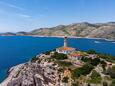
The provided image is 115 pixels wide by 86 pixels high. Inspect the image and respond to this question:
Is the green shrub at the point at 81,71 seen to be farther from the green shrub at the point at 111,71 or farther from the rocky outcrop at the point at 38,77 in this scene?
the rocky outcrop at the point at 38,77

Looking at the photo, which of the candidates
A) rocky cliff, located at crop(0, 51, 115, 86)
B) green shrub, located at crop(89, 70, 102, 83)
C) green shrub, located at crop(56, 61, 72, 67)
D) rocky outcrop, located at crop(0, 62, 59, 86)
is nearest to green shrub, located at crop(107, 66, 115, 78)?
rocky cliff, located at crop(0, 51, 115, 86)

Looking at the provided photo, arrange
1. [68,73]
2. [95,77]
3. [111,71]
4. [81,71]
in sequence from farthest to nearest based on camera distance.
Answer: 1. [68,73]
2. [111,71]
3. [81,71]
4. [95,77]

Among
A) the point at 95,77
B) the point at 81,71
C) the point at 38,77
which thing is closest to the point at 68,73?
the point at 81,71

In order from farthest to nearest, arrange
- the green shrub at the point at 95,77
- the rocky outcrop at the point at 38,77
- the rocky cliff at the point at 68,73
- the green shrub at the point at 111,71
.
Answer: the rocky outcrop at the point at 38,77 < the green shrub at the point at 111,71 < the rocky cliff at the point at 68,73 < the green shrub at the point at 95,77

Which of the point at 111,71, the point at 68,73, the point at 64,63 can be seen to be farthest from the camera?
the point at 64,63

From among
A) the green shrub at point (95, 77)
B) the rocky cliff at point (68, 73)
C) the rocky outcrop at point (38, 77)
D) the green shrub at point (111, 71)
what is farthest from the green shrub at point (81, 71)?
the rocky outcrop at point (38, 77)

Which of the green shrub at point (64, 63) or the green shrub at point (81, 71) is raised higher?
the green shrub at point (64, 63)

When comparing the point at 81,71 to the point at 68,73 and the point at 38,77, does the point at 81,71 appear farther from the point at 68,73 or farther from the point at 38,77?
the point at 38,77

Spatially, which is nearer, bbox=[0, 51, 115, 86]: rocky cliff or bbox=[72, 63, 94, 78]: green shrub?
Result: bbox=[0, 51, 115, 86]: rocky cliff

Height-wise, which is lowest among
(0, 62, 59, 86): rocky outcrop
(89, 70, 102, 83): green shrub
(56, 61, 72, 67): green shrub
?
(0, 62, 59, 86): rocky outcrop

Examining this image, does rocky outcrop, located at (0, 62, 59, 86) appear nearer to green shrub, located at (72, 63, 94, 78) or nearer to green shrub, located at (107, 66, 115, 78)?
green shrub, located at (72, 63, 94, 78)

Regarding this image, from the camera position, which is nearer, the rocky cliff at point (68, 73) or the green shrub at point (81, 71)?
the rocky cliff at point (68, 73)

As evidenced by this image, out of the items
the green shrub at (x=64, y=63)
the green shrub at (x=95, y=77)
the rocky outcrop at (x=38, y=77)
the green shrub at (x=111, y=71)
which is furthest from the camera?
the green shrub at (x=64, y=63)

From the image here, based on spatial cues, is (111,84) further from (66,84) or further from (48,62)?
(48,62)
